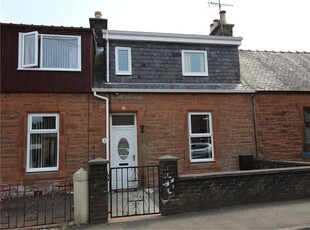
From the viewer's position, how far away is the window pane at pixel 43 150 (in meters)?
9.18

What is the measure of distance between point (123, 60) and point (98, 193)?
20.4 ft

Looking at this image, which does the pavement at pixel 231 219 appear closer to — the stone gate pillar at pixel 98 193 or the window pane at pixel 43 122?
the stone gate pillar at pixel 98 193

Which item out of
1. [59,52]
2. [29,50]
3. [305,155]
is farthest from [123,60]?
[305,155]

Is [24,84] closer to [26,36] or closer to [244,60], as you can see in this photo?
[26,36]

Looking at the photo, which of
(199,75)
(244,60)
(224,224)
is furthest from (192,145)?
(244,60)

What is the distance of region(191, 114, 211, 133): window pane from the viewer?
34.8ft

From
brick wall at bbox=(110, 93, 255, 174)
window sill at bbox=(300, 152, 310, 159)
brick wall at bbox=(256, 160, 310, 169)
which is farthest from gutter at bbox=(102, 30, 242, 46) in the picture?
window sill at bbox=(300, 152, 310, 159)

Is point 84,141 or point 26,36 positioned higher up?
point 26,36

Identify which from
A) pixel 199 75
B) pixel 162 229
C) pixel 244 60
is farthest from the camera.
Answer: pixel 244 60

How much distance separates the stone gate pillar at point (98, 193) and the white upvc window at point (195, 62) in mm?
6439

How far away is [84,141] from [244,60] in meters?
9.11

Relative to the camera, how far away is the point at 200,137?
1059 cm

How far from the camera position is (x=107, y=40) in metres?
10.6

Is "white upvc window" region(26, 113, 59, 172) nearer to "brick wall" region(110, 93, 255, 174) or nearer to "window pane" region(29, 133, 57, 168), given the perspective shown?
"window pane" region(29, 133, 57, 168)
